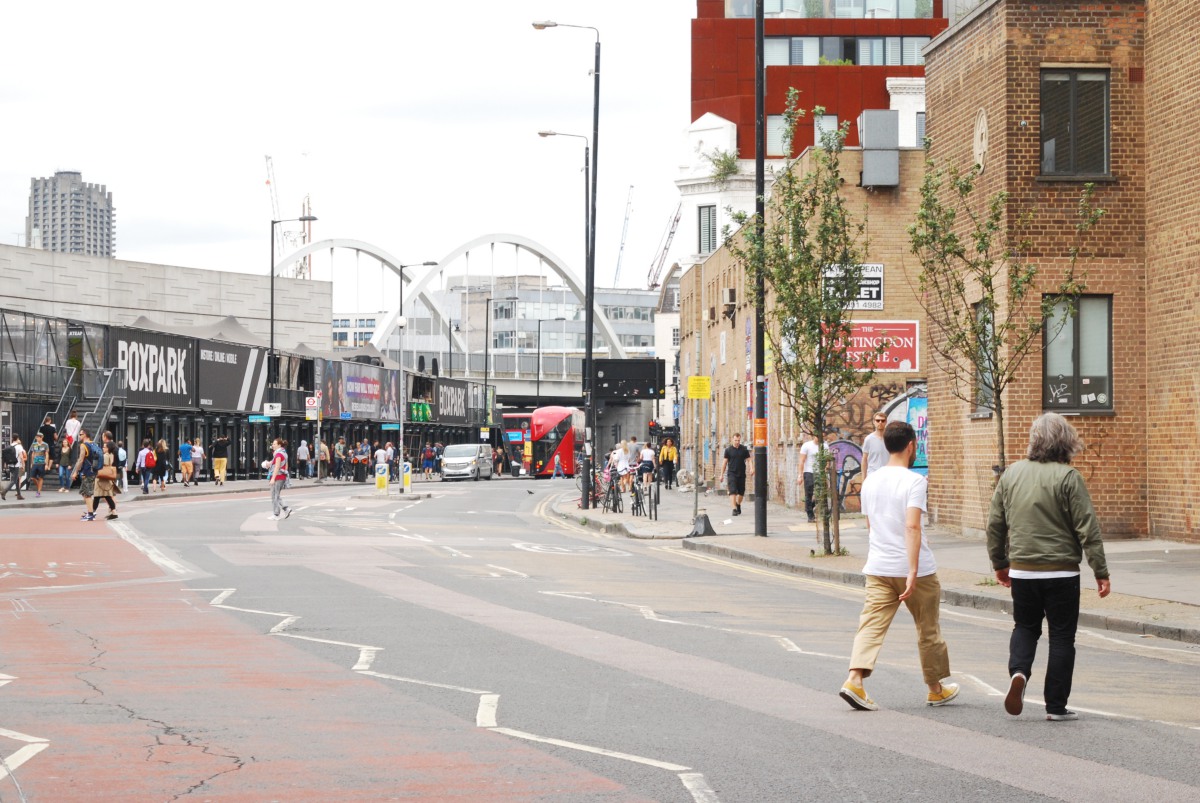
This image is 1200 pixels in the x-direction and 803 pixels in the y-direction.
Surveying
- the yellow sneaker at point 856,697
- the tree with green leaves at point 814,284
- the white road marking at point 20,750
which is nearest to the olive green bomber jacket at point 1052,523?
the yellow sneaker at point 856,697

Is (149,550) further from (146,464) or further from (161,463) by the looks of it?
(161,463)

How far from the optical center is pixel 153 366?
59.1 meters

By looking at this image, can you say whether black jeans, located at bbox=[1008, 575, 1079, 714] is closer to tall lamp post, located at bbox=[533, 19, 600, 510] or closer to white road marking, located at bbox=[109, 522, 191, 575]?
white road marking, located at bbox=[109, 522, 191, 575]

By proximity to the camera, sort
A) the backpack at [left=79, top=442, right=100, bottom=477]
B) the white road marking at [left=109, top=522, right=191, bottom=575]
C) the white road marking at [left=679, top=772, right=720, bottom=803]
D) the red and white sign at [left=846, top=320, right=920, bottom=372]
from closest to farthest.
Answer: the white road marking at [left=679, top=772, right=720, bottom=803] → the white road marking at [left=109, top=522, right=191, bottom=575] → the backpack at [left=79, top=442, right=100, bottom=477] → the red and white sign at [left=846, top=320, right=920, bottom=372]

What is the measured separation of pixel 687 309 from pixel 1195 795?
6330cm

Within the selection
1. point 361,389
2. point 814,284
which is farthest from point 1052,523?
point 361,389

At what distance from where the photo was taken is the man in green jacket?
31.3 ft

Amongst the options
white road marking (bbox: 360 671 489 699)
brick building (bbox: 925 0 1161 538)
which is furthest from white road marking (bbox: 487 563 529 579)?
white road marking (bbox: 360 671 489 699)

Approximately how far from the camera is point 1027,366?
1001 inches

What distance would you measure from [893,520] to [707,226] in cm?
7608

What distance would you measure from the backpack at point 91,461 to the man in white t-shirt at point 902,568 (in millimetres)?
27980

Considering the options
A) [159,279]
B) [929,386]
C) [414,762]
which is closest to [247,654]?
[414,762]

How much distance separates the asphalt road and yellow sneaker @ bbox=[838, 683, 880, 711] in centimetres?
6

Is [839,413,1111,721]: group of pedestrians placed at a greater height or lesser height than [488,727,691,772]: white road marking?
greater
